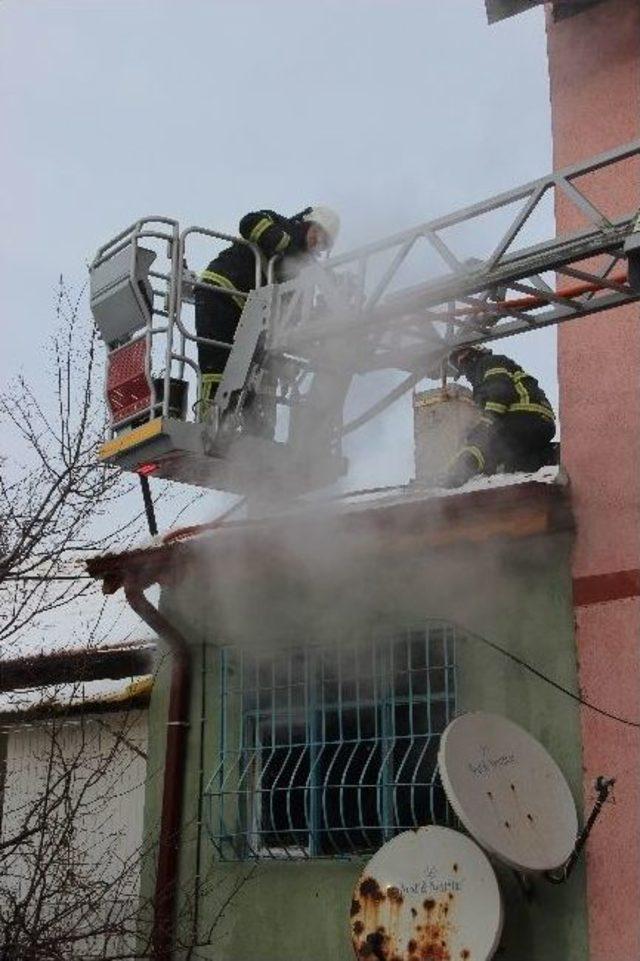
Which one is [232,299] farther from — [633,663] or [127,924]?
[127,924]

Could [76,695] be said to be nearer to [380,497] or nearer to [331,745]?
[331,745]

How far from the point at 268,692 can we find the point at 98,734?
2.12m

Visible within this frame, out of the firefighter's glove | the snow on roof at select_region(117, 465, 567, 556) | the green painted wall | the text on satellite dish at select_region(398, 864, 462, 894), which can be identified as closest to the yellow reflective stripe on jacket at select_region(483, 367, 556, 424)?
the firefighter's glove

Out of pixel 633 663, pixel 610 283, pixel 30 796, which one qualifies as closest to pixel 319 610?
pixel 633 663

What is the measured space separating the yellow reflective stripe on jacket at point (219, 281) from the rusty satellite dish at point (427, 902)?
3.21m

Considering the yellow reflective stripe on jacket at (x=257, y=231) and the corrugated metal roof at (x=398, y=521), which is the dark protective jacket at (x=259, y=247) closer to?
the yellow reflective stripe on jacket at (x=257, y=231)

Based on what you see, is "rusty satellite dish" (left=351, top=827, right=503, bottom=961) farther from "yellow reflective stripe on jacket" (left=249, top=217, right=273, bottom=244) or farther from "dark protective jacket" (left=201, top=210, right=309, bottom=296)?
"yellow reflective stripe on jacket" (left=249, top=217, right=273, bottom=244)

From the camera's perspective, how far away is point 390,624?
7820mm

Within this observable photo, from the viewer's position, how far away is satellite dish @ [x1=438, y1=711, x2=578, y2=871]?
19.8 ft

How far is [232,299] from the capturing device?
7.82 meters

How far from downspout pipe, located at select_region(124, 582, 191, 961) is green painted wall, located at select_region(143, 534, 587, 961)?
0.22 ft

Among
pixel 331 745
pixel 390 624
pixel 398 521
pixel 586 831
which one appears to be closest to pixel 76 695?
pixel 331 745

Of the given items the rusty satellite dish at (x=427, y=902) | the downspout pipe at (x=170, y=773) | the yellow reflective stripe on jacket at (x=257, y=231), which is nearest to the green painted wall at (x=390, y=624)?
the downspout pipe at (x=170, y=773)

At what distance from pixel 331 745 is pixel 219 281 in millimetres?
2863
